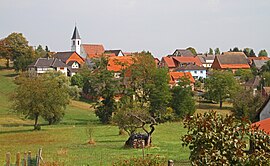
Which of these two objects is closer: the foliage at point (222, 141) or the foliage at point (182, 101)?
the foliage at point (222, 141)

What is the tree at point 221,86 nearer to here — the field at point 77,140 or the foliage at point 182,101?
the field at point 77,140

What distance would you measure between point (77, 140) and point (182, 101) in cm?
2841

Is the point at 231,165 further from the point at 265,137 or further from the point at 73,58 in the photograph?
the point at 73,58

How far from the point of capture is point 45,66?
96.8 metres

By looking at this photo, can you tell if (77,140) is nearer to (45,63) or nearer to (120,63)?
(120,63)

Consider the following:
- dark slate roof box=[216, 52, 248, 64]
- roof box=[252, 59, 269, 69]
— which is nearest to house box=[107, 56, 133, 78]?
dark slate roof box=[216, 52, 248, 64]

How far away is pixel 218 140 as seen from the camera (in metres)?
11.1

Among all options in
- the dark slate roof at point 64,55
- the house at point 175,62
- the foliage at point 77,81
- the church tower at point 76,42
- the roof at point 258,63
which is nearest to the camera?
the foliage at point 77,81

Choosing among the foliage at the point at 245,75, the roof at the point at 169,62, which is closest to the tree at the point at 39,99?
the foliage at the point at 245,75

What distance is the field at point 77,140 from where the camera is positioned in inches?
1019

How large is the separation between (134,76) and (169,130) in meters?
20.8

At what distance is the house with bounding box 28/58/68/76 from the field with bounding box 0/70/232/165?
18737 mm

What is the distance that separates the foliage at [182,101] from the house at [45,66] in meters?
34.0

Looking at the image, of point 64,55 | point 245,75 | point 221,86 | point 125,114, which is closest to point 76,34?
point 64,55
